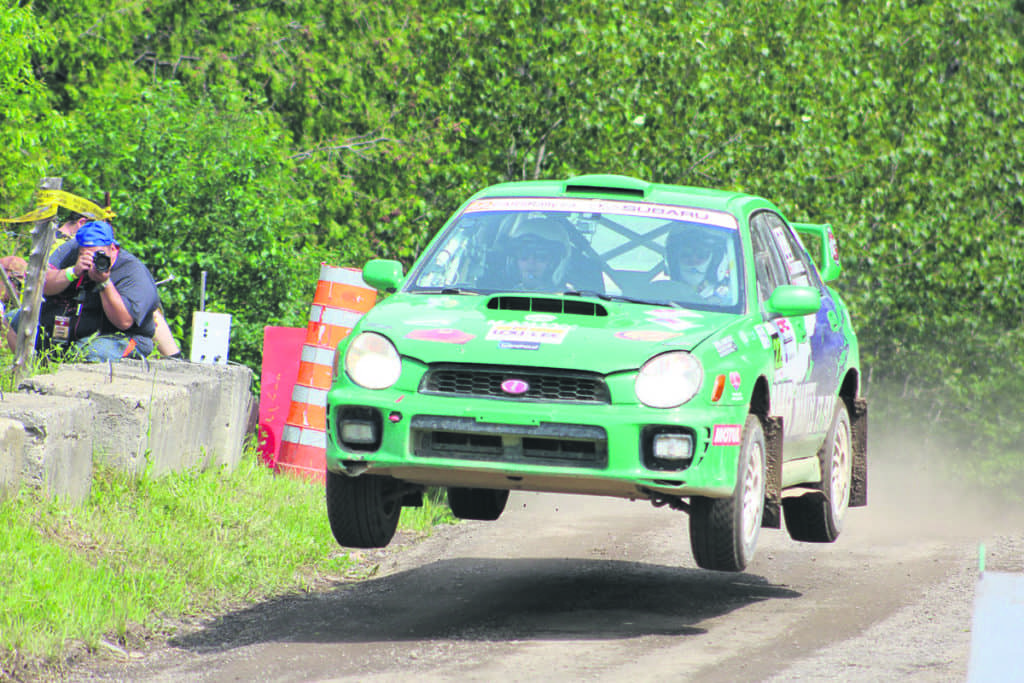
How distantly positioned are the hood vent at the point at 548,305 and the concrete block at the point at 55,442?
2.37 metres

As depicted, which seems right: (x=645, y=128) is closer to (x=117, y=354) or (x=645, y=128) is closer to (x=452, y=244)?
(x=117, y=354)

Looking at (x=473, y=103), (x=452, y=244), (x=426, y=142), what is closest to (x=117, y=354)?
(x=452, y=244)

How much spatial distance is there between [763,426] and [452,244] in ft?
5.89

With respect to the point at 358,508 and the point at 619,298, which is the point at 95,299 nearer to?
the point at 358,508

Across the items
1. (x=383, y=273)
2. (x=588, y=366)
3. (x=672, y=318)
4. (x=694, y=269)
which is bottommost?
(x=588, y=366)

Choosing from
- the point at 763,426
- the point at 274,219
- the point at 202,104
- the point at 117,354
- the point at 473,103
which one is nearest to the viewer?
the point at 763,426

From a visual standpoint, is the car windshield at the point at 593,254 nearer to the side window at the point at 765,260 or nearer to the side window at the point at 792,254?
the side window at the point at 765,260

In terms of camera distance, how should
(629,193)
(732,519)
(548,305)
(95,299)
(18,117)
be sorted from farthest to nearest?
(18,117) → (95,299) → (629,193) → (548,305) → (732,519)

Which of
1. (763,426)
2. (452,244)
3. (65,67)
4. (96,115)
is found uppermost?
(65,67)

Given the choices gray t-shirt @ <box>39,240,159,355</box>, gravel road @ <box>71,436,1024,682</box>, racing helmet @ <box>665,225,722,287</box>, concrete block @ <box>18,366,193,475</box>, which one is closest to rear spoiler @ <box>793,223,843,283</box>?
gravel road @ <box>71,436,1024,682</box>

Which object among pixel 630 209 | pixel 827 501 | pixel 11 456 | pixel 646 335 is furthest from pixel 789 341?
pixel 11 456

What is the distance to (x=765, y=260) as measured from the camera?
8.45 metres

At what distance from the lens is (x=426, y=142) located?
22.7m

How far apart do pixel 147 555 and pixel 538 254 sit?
2607 mm
